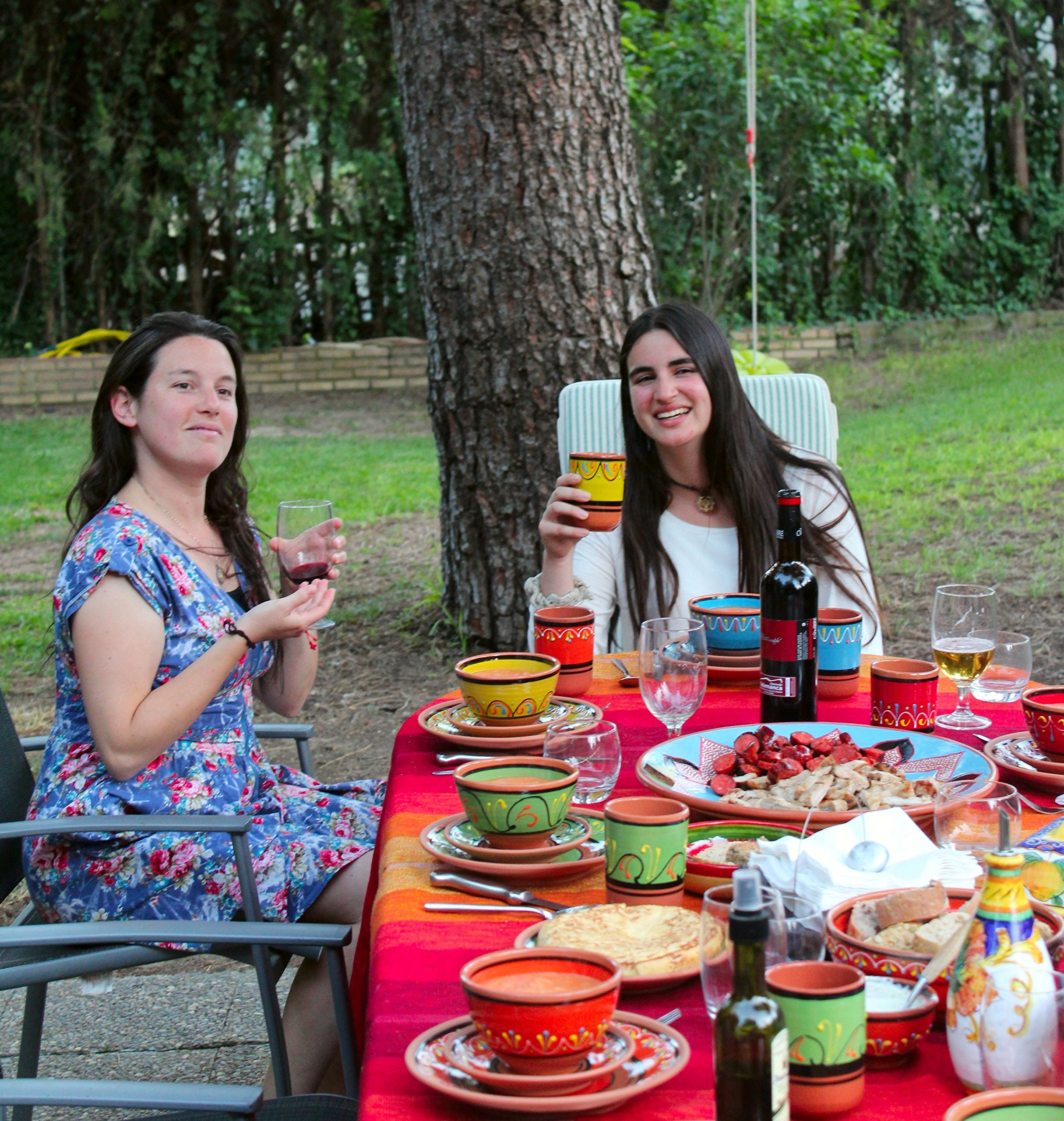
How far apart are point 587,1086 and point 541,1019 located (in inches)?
3.2

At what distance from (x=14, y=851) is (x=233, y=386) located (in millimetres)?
955

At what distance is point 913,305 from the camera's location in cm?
1284

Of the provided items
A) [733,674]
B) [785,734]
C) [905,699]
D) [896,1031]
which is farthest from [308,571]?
[896,1031]

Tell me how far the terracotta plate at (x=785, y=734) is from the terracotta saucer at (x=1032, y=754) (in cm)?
8

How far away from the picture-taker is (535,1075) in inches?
39.7

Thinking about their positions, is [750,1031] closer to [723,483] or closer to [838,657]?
[838,657]

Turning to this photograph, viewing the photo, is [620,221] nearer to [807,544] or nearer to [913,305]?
[807,544]

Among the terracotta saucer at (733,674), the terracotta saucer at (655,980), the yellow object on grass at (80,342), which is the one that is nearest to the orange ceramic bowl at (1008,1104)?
the terracotta saucer at (655,980)

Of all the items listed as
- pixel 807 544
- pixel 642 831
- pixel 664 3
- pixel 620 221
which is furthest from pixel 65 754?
pixel 664 3

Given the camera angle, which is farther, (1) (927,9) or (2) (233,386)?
(1) (927,9)

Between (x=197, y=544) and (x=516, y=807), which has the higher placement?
(x=197, y=544)

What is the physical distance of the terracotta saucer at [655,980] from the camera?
1.17m

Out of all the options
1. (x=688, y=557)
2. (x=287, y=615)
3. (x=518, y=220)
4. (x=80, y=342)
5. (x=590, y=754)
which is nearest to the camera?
(x=590, y=754)

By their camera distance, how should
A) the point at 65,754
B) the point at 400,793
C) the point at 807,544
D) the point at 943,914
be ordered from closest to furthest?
1. the point at 943,914
2. the point at 400,793
3. the point at 65,754
4. the point at 807,544
